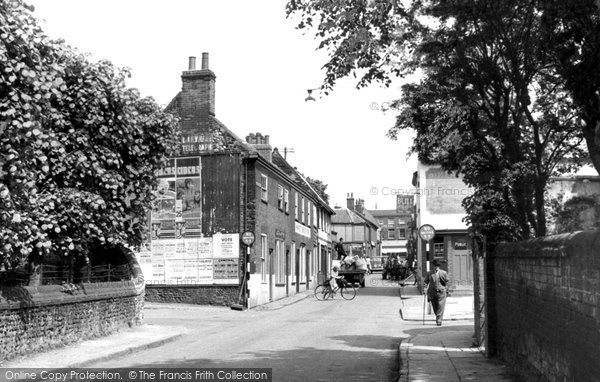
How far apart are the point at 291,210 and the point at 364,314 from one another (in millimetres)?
14497

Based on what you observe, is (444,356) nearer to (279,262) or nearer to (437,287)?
(437,287)

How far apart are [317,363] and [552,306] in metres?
5.18

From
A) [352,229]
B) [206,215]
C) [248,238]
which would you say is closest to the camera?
[248,238]

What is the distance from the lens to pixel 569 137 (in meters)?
10.7

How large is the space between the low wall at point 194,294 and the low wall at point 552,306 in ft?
57.4

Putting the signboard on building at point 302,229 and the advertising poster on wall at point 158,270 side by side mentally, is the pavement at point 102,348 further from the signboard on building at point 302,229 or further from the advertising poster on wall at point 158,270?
the signboard on building at point 302,229

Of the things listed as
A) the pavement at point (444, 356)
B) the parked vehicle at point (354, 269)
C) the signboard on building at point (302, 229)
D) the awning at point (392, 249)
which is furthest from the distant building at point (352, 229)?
the pavement at point (444, 356)

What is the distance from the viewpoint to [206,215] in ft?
92.3

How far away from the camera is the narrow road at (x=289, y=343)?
11.0 metres

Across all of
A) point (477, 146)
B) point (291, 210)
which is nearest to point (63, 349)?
point (477, 146)

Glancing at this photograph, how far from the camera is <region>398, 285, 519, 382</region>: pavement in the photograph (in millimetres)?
9742

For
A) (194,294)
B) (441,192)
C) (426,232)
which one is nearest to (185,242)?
(194,294)

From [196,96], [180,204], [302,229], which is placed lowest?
[302,229]

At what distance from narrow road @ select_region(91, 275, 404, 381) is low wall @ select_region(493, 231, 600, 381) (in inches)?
82.2
